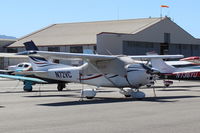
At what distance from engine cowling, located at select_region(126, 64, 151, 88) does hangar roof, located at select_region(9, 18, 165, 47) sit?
176ft

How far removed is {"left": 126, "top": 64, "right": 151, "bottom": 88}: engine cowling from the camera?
63.0 feet

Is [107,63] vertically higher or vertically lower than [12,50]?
lower

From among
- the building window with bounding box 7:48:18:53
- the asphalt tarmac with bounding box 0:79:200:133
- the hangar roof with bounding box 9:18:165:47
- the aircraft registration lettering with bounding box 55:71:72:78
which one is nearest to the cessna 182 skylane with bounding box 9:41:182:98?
the aircraft registration lettering with bounding box 55:71:72:78

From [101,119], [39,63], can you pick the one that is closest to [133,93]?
[39,63]

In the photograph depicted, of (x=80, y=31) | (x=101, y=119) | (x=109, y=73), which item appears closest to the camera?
(x=101, y=119)

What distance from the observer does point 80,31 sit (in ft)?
273

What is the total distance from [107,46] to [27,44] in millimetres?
45973

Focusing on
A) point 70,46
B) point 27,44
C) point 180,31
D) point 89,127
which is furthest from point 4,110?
point 180,31

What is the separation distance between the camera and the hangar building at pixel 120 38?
70875mm

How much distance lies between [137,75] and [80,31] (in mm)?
64528

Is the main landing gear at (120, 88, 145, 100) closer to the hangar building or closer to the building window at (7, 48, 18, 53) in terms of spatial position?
the hangar building

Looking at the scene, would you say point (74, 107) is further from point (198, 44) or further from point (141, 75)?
point (198, 44)

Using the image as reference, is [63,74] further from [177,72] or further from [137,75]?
[177,72]

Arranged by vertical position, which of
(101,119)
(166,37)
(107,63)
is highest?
(166,37)
